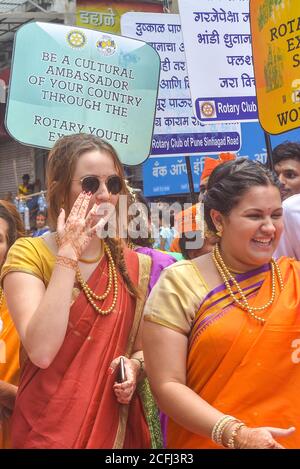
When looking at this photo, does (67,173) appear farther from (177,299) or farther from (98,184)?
(177,299)

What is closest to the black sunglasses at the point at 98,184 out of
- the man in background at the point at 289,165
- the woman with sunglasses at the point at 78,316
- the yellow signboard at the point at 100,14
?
the woman with sunglasses at the point at 78,316

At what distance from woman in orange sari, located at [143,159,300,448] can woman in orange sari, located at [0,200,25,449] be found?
0.68 meters

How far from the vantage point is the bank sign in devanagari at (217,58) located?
5.04 meters

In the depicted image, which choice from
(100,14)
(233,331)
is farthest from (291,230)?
(100,14)

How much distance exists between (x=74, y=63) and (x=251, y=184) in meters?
2.08

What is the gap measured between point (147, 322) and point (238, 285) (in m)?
0.29

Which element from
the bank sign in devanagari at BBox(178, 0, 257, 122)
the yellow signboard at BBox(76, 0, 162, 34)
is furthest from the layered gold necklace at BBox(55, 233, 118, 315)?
the yellow signboard at BBox(76, 0, 162, 34)

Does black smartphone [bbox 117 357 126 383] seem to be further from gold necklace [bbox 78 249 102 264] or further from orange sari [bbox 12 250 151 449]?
gold necklace [bbox 78 249 102 264]

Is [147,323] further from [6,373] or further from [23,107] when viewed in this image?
[23,107]

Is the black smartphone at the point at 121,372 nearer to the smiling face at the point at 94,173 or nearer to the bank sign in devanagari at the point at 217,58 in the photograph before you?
the smiling face at the point at 94,173

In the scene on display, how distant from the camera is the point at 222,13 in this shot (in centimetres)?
529

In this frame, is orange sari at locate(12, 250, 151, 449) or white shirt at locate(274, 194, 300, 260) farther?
white shirt at locate(274, 194, 300, 260)

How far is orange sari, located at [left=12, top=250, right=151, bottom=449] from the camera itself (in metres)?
2.15
